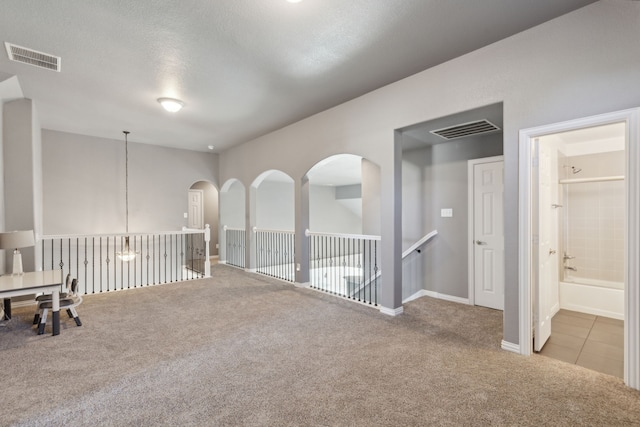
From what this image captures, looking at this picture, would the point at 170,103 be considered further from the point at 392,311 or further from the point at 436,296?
the point at 436,296

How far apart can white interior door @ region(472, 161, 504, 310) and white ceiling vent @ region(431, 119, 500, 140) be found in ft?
1.68

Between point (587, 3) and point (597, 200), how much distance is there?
3.15 metres

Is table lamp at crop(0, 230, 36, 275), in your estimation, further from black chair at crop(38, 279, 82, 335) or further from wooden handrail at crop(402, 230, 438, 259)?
wooden handrail at crop(402, 230, 438, 259)

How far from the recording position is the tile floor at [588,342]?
2.63 m

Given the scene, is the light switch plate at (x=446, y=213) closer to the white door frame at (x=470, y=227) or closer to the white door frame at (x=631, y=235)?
the white door frame at (x=470, y=227)

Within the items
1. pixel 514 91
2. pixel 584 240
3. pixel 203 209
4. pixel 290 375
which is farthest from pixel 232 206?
pixel 584 240

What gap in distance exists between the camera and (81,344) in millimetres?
2973

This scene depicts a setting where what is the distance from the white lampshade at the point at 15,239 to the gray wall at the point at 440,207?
200 inches

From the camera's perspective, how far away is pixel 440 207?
16.0ft

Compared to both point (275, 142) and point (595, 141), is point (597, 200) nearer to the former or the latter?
point (595, 141)

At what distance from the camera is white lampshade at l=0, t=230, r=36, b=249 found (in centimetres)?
326

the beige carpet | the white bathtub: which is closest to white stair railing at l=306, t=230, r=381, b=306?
the beige carpet

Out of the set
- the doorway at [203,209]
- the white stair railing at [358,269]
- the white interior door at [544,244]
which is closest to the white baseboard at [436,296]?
the white stair railing at [358,269]

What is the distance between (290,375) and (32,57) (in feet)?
13.3
